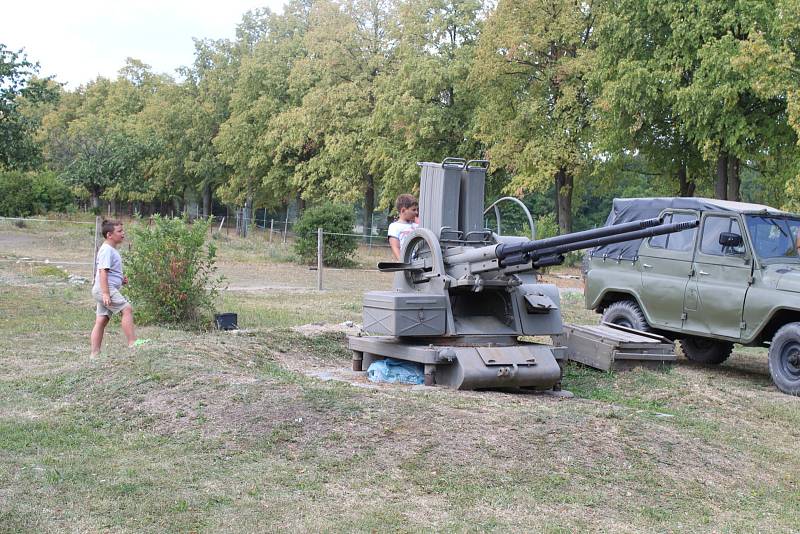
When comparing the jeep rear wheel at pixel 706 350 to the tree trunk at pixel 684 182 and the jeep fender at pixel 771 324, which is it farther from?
the tree trunk at pixel 684 182

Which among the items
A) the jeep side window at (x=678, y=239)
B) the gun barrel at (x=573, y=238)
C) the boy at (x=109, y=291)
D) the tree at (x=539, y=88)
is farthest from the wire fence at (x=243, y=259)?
the gun barrel at (x=573, y=238)

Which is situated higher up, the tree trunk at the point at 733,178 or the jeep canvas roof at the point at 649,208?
the tree trunk at the point at 733,178

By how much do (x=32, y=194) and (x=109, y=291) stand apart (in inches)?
A: 1948

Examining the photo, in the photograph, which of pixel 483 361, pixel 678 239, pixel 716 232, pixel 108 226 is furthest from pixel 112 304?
pixel 716 232

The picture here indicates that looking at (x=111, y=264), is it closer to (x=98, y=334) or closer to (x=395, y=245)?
(x=98, y=334)

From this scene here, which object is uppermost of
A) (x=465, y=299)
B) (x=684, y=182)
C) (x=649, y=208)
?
(x=684, y=182)

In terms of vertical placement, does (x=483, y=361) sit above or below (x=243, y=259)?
above

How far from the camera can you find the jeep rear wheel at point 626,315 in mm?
12086

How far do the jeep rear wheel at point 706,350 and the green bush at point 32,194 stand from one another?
46.8 metres

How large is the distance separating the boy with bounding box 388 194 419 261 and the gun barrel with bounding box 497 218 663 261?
1764 millimetres

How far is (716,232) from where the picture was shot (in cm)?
1147

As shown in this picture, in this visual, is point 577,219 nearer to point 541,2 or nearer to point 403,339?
point 541,2

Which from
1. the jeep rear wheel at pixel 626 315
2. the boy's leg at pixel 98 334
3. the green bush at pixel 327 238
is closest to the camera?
the boy's leg at pixel 98 334

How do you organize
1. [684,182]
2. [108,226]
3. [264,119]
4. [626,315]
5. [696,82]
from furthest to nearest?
[264,119] → [684,182] → [696,82] → [626,315] → [108,226]
